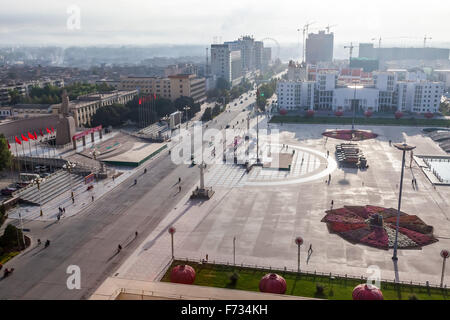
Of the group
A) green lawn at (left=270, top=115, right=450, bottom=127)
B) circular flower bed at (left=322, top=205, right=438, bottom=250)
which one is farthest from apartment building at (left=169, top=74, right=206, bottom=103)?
circular flower bed at (left=322, top=205, right=438, bottom=250)

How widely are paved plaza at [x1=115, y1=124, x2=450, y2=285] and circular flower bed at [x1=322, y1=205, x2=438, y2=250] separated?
989 mm

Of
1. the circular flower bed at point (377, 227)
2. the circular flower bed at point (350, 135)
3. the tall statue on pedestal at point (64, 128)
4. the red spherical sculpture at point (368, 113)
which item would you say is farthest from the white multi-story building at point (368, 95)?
the circular flower bed at point (377, 227)

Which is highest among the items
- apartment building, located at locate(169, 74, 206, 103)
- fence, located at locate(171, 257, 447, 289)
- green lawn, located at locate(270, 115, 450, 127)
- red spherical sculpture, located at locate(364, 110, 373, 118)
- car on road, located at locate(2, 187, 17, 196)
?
apartment building, located at locate(169, 74, 206, 103)

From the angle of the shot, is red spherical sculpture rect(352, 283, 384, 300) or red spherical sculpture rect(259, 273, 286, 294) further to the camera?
red spherical sculpture rect(259, 273, 286, 294)

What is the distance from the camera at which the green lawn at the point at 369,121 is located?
330ft

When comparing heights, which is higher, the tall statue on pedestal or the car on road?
the tall statue on pedestal

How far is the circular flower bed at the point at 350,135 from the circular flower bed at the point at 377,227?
39669mm

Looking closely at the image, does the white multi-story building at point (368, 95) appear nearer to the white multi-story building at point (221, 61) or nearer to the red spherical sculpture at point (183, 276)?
Result: the white multi-story building at point (221, 61)

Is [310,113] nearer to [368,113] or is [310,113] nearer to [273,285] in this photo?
[368,113]

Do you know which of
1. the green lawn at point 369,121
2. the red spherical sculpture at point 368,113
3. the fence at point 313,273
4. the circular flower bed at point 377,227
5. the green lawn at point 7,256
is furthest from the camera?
the red spherical sculpture at point 368,113

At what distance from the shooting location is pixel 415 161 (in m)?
67.6

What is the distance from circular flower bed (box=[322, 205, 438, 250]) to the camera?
4019cm

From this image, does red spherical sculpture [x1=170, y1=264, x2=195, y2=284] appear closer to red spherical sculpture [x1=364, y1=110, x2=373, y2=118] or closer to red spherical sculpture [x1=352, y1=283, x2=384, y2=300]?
red spherical sculpture [x1=352, y1=283, x2=384, y2=300]

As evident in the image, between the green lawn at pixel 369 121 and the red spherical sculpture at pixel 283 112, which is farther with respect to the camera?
the red spherical sculpture at pixel 283 112
